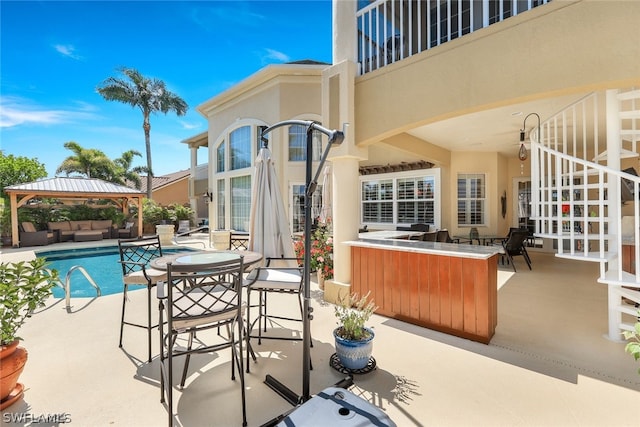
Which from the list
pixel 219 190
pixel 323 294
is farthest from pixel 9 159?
pixel 323 294

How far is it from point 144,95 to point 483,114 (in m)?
20.4

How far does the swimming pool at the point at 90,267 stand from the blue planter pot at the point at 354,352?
200 inches

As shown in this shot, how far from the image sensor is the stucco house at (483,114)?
8.84 feet

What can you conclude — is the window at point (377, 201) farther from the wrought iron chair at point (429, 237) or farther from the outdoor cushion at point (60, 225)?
the outdoor cushion at point (60, 225)

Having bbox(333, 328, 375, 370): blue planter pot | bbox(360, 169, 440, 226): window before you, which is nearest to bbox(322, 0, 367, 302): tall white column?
bbox(333, 328, 375, 370): blue planter pot

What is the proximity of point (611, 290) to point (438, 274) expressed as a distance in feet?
6.44

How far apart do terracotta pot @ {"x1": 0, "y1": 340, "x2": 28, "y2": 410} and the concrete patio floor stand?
105mm

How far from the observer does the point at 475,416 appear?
211 centimetres

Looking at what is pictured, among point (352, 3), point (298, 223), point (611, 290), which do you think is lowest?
point (611, 290)

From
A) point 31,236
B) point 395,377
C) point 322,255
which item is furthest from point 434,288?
point 31,236

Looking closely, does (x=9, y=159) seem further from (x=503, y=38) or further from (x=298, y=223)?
(x=503, y=38)

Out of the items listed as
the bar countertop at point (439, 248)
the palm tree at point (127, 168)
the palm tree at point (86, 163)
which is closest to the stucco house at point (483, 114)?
the bar countertop at point (439, 248)

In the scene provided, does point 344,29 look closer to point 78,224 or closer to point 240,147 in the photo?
point 240,147

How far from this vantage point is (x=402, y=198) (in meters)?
9.82
